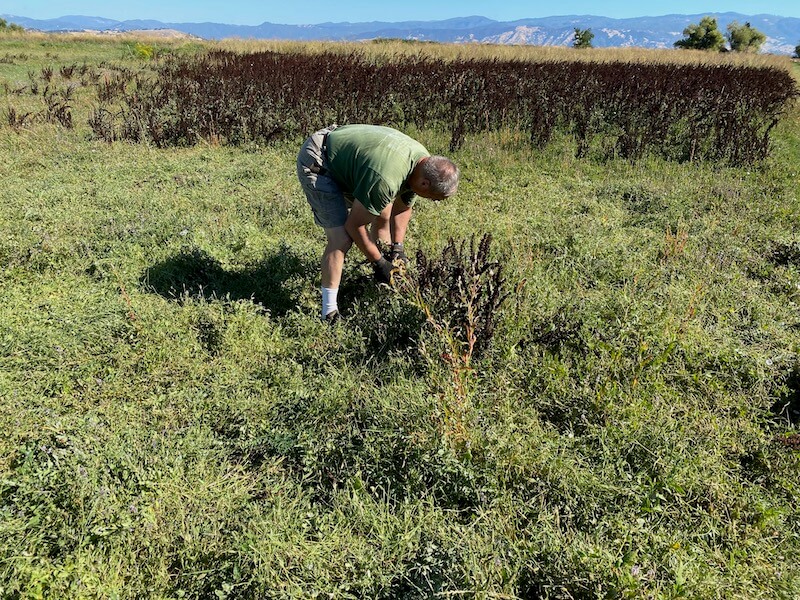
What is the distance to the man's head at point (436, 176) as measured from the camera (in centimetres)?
275

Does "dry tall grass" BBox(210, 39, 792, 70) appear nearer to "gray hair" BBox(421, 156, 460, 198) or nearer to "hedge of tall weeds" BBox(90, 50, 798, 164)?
"hedge of tall weeds" BBox(90, 50, 798, 164)

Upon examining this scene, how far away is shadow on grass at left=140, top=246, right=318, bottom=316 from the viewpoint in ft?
11.7

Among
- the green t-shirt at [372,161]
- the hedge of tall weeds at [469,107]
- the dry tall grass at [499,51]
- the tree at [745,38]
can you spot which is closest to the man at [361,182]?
the green t-shirt at [372,161]

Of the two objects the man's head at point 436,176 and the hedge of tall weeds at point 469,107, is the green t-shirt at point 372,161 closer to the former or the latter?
the man's head at point 436,176

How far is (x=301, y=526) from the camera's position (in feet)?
6.52

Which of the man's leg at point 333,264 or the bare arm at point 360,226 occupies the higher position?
the bare arm at point 360,226

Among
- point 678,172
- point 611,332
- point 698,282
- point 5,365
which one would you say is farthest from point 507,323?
point 678,172

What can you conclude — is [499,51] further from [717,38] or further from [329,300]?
[717,38]

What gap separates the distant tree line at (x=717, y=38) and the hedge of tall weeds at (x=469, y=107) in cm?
3546

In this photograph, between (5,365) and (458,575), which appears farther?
(5,365)

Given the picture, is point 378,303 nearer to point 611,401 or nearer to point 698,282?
point 611,401

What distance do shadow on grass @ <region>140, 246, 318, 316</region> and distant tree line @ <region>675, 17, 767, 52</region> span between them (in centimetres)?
4372

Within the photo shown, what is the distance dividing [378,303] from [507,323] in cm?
85

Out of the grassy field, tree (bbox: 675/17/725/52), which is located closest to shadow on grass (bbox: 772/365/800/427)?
the grassy field
